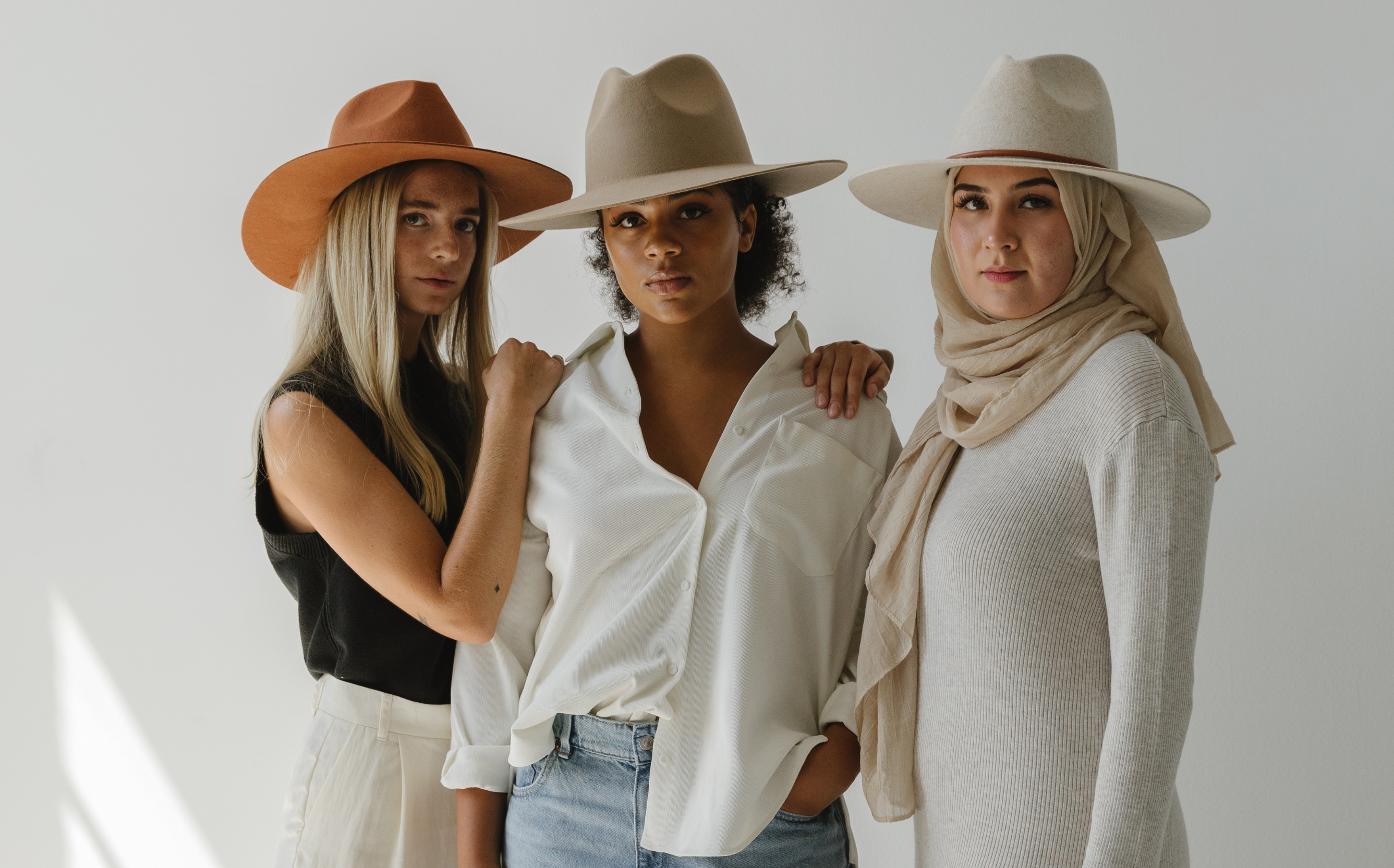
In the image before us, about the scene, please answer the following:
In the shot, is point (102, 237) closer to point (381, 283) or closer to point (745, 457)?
point (381, 283)

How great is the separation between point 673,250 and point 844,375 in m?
0.36

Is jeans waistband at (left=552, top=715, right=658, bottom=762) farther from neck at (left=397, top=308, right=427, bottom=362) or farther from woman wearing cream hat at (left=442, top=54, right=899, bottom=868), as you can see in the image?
neck at (left=397, top=308, right=427, bottom=362)

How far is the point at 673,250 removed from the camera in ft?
5.18

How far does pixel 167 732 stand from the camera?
2.79 m

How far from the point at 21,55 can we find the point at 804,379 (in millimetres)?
2463

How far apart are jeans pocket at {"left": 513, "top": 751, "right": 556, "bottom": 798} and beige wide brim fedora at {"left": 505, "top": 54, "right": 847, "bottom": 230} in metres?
0.86

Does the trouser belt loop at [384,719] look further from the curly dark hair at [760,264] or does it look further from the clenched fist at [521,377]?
the curly dark hair at [760,264]

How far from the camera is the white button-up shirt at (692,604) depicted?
1.52 metres

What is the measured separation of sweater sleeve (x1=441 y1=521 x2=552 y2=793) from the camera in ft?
5.44

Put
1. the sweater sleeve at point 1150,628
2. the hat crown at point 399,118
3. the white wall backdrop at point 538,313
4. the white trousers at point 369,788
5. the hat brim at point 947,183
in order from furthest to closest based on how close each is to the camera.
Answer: the white wall backdrop at point 538,313 → the hat crown at point 399,118 → the white trousers at point 369,788 → the hat brim at point 947,183 → the sweater sleeve at point 1150,628

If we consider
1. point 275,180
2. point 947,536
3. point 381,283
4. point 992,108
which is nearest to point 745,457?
point 947,536

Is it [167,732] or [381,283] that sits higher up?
[381,283]

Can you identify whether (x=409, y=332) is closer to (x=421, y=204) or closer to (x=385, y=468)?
(x=421, y=204)

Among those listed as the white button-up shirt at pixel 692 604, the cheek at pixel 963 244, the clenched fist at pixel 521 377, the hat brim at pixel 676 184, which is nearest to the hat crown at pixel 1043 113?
the cheek at pixel 963 244
